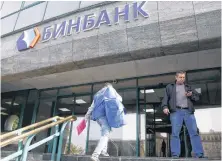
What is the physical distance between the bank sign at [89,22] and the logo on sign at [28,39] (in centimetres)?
4

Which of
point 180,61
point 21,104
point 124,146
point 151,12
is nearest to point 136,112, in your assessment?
point 124,146

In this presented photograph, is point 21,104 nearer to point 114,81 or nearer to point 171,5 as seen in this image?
point 114,81

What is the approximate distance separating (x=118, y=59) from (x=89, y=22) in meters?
1.65

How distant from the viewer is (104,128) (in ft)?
13.6

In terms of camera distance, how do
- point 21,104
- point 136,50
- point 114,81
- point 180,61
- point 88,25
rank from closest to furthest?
point 136,50
point 180,61
point 88,25
point 114,81
point 21,104

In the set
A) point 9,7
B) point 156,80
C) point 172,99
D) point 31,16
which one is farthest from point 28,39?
point 172,99

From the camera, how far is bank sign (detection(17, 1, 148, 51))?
6254 mm

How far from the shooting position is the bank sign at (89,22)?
6254mm

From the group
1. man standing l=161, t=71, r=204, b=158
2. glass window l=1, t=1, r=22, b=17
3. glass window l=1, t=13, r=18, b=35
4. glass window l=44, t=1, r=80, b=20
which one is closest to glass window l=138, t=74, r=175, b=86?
man standing l=161, t=71, r=204, b=158

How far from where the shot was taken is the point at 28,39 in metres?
7.71

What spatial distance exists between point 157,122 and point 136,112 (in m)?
1.14

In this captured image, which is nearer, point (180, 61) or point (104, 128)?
point (104, 128)

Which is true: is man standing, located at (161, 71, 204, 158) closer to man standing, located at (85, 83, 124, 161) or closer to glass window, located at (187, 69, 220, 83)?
man standing, located at (85, 83, 124, 161)

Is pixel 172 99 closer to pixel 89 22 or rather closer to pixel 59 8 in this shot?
pixel 89 22
